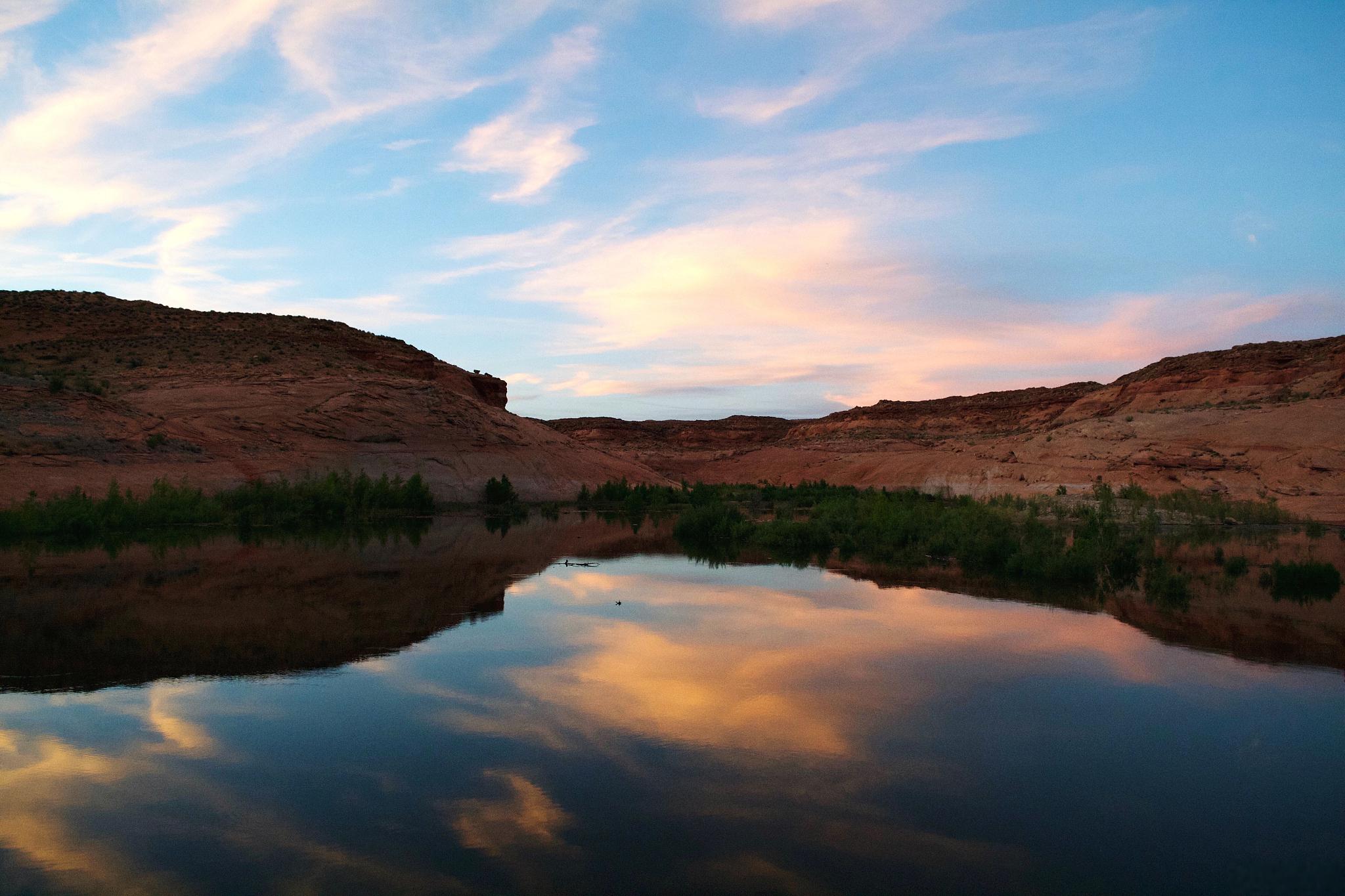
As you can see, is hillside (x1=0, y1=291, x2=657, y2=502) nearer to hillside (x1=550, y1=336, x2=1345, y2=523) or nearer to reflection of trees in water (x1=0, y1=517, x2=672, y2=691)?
reflection of trees in water (x1=0, y1=517, x2=672, y2=691)

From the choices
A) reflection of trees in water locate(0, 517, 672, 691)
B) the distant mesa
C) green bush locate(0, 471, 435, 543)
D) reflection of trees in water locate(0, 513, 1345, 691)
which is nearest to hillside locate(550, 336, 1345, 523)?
the distant mesa

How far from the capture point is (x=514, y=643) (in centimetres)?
970

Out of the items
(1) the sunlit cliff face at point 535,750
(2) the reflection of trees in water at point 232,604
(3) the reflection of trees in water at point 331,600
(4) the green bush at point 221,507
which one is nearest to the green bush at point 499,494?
(4) the green bush at point 221,507

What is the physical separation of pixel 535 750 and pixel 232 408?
3633 centimetres

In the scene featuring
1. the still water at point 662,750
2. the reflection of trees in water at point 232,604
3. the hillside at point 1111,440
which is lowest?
the still water at point 662,750

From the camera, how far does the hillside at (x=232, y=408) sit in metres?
29.1

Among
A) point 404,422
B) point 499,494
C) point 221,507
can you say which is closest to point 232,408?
point 404,422

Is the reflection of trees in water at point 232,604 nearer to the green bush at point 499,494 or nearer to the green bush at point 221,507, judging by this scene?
the green bush at point 221,507

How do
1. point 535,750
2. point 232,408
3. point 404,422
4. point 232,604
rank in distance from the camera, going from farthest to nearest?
point 404,422 < point 232,408 < point 232,604 < point 535,750

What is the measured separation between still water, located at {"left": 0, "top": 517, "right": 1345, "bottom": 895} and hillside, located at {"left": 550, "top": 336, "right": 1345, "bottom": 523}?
86.1ft

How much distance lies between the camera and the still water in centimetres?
449

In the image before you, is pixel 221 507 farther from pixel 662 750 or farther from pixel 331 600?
pixel 662 750

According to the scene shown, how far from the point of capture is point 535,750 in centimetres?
614

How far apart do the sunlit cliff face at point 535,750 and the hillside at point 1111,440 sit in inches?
1078
